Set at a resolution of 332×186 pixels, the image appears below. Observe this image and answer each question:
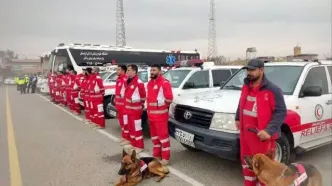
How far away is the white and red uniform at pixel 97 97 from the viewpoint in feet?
30.3

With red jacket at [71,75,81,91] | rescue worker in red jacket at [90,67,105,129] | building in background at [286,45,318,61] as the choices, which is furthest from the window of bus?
building in background at [286,45,318,61]

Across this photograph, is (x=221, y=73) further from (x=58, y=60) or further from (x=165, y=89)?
(x=58, y=60)

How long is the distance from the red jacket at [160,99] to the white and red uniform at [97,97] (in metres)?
3.95

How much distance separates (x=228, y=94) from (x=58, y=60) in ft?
50.4

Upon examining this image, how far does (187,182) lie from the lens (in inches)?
187

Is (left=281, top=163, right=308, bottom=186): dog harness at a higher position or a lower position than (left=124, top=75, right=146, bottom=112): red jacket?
lower

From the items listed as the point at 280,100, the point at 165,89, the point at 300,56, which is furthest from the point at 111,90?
the point at 280,100

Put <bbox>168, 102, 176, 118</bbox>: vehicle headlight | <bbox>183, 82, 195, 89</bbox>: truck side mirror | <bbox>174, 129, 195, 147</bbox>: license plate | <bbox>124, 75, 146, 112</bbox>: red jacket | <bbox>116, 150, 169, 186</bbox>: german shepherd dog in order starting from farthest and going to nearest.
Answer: <bbox>183, 82, 195, 89</bbox>: truck side mirror
<bbox>124, 75, 146, 112</bbox>: red jacket
<bbox>168, 102, 176, 118</bbox>: vehicle headlight
<bbox>174, 129, 195, 147</bbox>: license plate
<bbox>116, 150, 169, 186</bbox>: german shepherd dog

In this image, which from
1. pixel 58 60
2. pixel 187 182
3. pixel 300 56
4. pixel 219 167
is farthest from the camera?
pixel 58 60

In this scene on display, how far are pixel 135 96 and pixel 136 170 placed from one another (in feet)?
6.79

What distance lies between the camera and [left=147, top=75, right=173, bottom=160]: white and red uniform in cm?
555

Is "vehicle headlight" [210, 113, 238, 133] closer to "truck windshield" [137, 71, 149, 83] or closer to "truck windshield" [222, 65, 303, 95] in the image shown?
"truck windshield" [222, 65, 303, 95]

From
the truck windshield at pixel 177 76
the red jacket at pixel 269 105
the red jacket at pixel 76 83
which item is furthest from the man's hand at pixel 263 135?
the red jacket at pixel 76 83

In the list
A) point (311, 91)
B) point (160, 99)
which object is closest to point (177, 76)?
point (160, 99)
